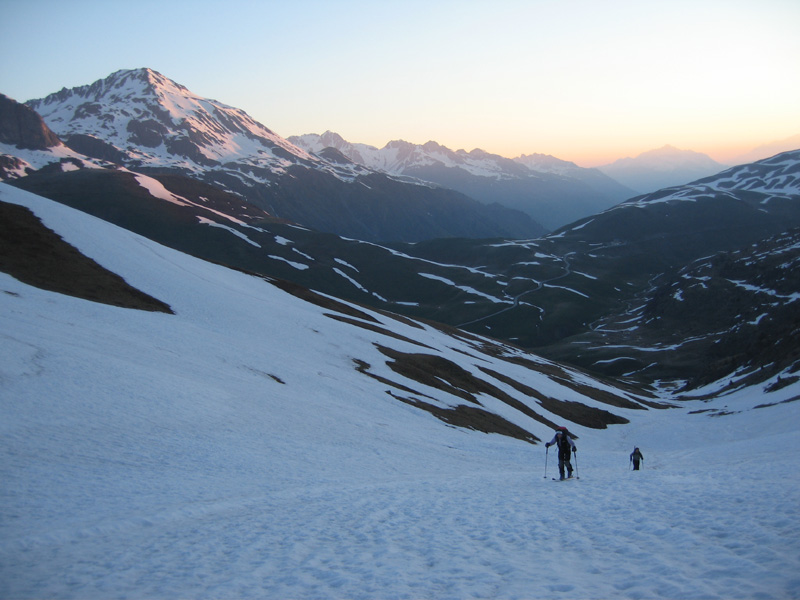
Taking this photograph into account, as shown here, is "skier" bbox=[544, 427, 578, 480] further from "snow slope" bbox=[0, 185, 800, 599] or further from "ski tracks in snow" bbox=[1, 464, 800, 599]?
"ski tracks in snow" bbox=[1, 464, 800, 599]

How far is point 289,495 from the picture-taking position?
1908 centimetres

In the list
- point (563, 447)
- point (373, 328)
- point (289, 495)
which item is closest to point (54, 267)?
point (373, 328)

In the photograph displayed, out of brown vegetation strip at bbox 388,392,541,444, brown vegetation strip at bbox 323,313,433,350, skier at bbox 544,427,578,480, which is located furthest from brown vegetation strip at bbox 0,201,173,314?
skier at bbox 544,427,578,480

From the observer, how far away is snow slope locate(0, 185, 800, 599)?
36.8 ft

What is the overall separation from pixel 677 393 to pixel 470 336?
151 feet

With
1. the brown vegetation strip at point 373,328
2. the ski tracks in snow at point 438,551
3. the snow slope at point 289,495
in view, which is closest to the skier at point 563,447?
the snow slope at point 289,495

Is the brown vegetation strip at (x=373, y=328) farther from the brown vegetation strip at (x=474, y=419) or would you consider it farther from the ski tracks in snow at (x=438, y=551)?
the ski tracks in snow at (x=438, y=551)

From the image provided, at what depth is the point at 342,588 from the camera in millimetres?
10969

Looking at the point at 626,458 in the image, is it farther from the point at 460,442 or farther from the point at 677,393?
the point at 677,393

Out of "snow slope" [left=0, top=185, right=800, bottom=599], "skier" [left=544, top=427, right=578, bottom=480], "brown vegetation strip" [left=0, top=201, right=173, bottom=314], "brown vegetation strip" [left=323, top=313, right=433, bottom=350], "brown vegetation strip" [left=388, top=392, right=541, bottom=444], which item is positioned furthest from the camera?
"brown vegetation strip" [left=323, top=313, right=433, bottom=350]

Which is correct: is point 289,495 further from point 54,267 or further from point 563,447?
point 54,267

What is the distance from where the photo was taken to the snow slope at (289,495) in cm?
1122

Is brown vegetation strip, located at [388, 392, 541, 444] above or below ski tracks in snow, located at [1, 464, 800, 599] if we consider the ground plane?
below

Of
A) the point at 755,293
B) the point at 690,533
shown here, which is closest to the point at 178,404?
the point at 690,533
